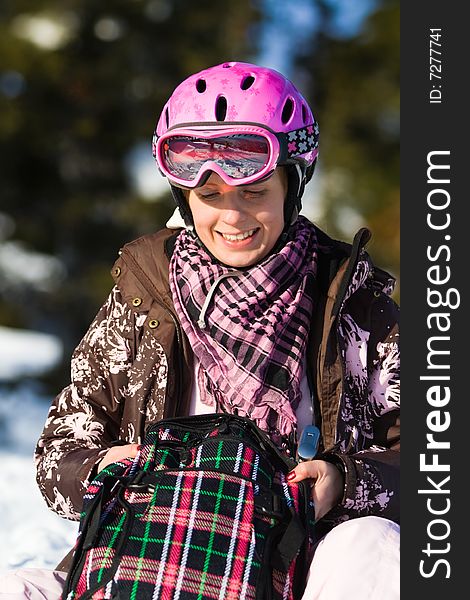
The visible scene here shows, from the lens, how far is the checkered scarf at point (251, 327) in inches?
98.0

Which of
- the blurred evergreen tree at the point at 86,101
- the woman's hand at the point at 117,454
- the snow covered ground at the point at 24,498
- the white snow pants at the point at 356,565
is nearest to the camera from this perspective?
the white snow pants at the point at 356,565

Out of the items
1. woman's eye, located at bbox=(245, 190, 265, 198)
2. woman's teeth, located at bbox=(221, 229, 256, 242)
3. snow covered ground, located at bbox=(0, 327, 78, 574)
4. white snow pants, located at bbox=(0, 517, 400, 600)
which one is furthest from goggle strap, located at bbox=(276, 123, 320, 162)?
snow covered ground, located at bbox=(0, 327, 78, 574)

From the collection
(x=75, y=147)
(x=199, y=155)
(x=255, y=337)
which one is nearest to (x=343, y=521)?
(x=255, y=337)

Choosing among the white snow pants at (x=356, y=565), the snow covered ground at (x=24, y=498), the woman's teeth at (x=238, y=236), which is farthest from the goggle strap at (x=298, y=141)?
the snow covered ground at (x=24, y=498)

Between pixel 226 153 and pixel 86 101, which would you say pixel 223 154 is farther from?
pixel 86 101

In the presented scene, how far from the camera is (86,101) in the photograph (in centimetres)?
1126

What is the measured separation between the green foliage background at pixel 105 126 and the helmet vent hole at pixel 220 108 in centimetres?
826

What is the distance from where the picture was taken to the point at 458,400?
2.29 metres

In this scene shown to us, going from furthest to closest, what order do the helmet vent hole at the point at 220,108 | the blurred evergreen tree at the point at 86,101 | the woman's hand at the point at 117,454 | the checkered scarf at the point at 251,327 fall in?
the blurred evergreen tree at the point at 86,101 < the helmet vent hole at the point at 220,108 < the checkered scarf at the point at 251,327 < the woman's hand at the point at 117,454

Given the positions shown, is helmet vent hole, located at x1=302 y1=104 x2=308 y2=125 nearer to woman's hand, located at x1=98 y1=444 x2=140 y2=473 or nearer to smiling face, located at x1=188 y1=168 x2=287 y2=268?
smiling face, located at x1=188 y1=168 x2=287 y2=268

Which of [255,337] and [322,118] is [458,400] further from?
[322,118]

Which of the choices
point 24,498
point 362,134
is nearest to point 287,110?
point 24,498

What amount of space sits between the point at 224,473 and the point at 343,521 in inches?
15.1

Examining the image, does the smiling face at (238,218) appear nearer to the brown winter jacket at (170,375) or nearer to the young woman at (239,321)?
the young woman at (239,321)
